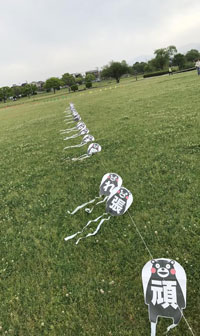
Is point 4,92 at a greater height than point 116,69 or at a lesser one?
lesser

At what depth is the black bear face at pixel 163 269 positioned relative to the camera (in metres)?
1.96

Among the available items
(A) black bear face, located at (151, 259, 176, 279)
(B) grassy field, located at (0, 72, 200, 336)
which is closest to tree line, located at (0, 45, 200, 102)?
(B) grassy field, located at (0, 72, 200, 336)

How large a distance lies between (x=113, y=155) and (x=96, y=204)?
229cm

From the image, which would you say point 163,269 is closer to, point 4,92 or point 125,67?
point 125,67

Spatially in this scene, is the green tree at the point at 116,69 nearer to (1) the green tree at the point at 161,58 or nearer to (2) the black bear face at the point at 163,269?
(1) the green tree at the point at 161,58

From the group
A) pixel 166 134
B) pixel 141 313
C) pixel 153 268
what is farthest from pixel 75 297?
pixel 166 134

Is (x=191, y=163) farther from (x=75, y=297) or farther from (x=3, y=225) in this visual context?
(x=3, y=225)

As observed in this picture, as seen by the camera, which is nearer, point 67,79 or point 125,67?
point 125,67

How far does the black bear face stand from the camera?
1965mm

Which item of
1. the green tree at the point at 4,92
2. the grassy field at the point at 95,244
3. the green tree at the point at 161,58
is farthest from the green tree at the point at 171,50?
the grassy field at the point at 95,244

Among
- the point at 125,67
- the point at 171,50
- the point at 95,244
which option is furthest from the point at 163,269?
the point at 171,50

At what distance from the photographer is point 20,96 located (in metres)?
96.4

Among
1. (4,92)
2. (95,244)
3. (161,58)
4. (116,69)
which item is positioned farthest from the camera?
(4,92)

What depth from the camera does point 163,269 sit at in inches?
78.4
